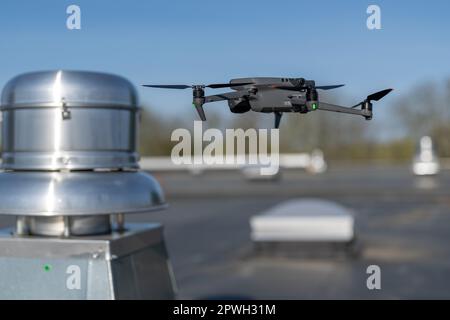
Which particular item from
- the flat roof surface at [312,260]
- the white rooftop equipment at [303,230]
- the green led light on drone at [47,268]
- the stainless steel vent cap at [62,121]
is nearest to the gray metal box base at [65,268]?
the green led light on drone at [47,268]

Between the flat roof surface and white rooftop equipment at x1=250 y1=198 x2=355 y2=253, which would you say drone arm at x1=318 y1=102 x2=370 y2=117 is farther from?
white rooftop equipment at x1=250 y1=198 x2=355 y2=253

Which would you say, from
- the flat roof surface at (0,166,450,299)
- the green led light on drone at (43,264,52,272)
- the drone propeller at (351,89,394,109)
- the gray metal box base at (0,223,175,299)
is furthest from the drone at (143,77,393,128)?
the flat roof surface at (0,166,450,299)

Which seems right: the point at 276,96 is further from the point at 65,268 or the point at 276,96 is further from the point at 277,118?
the point at 65,268

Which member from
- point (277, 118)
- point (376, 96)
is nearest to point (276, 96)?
point (277, 118)

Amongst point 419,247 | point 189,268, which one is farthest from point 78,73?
point 419,247

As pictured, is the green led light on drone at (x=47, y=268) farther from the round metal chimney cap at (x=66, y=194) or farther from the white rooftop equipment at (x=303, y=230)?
the white rooftop equipment at (x=303, y=230)

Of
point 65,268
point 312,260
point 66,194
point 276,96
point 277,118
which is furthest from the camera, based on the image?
point 312,260
